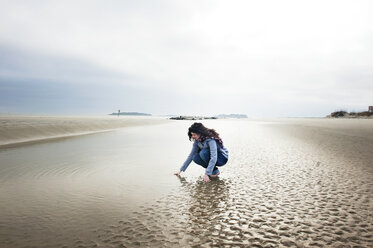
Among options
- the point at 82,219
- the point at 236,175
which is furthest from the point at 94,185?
the point at 236,175

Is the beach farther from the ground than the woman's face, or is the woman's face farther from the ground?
the woman's face

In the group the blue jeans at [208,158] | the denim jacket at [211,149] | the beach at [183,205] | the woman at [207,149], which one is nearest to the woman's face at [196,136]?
the woman at [207,149]

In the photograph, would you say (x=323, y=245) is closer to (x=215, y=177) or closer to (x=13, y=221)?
(x=215, y=177)

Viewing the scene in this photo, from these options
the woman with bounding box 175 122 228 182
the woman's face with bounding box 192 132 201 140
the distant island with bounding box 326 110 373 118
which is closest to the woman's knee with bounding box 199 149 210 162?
the woman with bounding box 175 122 228 182

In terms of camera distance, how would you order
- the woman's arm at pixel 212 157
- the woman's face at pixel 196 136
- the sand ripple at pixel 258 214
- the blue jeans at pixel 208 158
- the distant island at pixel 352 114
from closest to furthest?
1. the sand ripple at pixel 258 214
2. the woman's arm at pixel 212 157
3. the woman's face at pixel 196 136
4. the blue jeans at pixel 208 158
5. the distant island at pixel 352 114

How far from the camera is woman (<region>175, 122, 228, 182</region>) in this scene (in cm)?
594

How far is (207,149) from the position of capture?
629 cm

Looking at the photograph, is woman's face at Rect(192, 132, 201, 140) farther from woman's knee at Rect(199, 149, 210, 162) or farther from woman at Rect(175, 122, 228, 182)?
woman's knee at Rect(199, 149, 210, 162)

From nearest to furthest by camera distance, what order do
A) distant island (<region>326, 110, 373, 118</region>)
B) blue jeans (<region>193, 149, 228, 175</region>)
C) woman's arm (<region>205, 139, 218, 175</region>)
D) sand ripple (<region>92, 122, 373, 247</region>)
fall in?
sand ripple (<region>92, 122, 373, 247</region>) → woman's arm (<region>205, 139, 218, 175</region>) → blue jeans (<region>193, 149, 228, 175</region>) → distant island (<region>326, 110, 373, 118</region>)

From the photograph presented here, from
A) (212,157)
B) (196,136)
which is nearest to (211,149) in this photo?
(212,157)

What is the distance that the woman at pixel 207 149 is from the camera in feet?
19.5

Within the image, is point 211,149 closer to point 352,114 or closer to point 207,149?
point 207,149

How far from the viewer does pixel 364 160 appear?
796 centimetres

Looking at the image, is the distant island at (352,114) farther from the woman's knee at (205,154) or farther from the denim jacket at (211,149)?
the woman's knee at (205,154)
